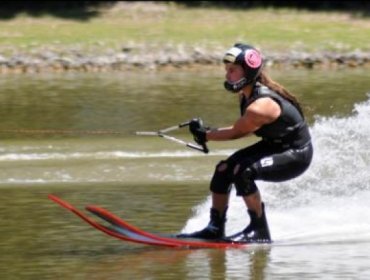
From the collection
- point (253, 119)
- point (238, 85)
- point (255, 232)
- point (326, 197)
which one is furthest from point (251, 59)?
point (326, 197)

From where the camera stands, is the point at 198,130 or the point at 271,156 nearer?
the point at 198,130

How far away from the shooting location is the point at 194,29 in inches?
1481

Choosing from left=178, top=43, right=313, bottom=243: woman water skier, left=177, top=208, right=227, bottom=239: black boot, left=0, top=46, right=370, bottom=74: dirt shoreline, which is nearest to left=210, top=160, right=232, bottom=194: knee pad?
left=178, top=43, right=313, bottom=243: woman water skier

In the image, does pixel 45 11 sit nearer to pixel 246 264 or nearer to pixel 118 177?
pixel 118 177

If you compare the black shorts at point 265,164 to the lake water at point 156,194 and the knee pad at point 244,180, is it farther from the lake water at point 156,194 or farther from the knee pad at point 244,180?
the lake water at point 156,194

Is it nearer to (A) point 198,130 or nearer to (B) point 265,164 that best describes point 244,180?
(B) point 265,164

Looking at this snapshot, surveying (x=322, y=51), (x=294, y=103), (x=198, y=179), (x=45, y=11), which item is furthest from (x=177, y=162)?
(x=45, y=11)

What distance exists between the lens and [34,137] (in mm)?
Answer: 19859

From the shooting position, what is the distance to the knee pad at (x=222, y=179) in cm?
1158

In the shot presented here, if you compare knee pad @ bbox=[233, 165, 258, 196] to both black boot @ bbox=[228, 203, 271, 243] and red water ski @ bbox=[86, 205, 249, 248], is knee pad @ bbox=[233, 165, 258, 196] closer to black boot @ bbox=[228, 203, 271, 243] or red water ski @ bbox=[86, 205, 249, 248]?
black boot @ bbox=[228, 203, 271, 243]

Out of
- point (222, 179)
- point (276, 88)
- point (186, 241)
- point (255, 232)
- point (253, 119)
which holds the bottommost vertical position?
point (186, 241)

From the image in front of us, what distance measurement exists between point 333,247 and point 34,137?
29.0 feet

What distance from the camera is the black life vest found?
11.6 m

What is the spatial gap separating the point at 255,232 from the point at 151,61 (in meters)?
21.8
